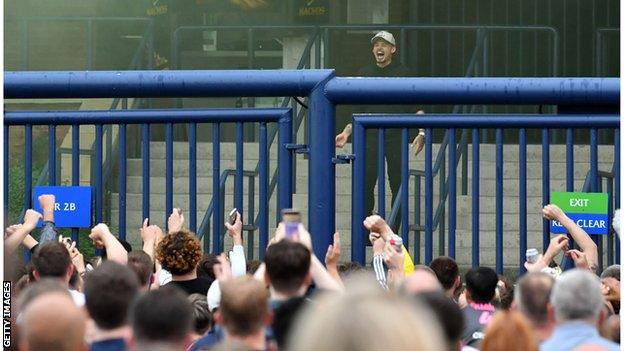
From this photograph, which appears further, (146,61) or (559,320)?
(146,61)

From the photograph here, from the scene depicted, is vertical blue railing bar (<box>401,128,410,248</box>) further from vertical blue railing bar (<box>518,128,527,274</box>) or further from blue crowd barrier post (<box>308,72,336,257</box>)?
vertical blue railing bar (<box>518,128,527,274</box>)

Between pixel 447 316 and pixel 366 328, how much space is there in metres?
1.68

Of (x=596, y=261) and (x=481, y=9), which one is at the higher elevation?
(x=481, y=9)

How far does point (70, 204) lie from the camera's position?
7535 mm

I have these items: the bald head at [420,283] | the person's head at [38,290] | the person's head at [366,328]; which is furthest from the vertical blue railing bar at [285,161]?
the person's head at [366,328]

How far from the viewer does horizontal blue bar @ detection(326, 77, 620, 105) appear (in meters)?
7.26

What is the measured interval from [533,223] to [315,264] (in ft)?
12.3

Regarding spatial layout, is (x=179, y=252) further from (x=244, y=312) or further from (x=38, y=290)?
(x=244, y=312)

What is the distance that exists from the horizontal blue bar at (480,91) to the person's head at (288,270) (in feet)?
5.25

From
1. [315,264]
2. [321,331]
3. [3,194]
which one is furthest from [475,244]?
[321,331]

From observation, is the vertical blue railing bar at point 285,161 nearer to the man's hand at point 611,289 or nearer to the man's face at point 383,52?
the man's hand at point 611,289

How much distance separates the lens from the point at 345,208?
10.2 m

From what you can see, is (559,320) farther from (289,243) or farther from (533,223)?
(533,223)

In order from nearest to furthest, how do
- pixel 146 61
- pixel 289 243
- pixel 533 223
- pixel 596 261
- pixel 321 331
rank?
pixel 321 331
pixel 289 243
pixel 596 261
pixel 533 223
pixel 146 61
